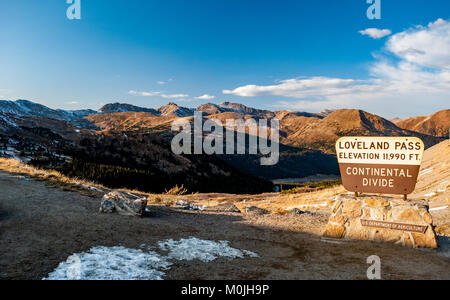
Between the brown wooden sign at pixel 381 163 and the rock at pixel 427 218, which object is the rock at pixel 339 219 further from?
the rock at pixel 427 218

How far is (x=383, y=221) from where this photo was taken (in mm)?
10227

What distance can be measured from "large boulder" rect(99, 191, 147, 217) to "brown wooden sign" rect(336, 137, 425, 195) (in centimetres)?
882

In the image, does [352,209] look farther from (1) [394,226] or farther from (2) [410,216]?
(2) [410,216]

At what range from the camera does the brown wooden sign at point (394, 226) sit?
9.65 metres

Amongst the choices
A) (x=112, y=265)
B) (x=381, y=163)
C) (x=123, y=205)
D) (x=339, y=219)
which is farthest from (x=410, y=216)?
(x=123, y=205)

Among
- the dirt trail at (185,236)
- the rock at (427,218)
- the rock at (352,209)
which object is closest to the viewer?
the dirt trail at (185,236)

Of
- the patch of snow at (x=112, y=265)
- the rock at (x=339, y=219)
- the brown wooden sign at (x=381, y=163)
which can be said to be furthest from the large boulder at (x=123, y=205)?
the brown wooden sign at (x=381, y=163)

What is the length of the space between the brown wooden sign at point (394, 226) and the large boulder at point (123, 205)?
29.9ft

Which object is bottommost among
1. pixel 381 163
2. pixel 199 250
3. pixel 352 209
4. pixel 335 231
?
pixel 335 231

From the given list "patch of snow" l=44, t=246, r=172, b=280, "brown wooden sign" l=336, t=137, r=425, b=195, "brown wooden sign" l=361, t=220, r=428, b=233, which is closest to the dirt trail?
"patch of snow" l=44, t=246, r=172, b=280

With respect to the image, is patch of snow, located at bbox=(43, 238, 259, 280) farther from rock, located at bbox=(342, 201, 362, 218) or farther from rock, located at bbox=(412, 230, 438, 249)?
rock, located at bbox=(412, 230, 438, 249)

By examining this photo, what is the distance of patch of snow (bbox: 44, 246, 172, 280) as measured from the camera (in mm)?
5680

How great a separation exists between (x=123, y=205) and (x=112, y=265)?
597cm

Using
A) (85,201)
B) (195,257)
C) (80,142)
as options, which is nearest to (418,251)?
(195,257)
